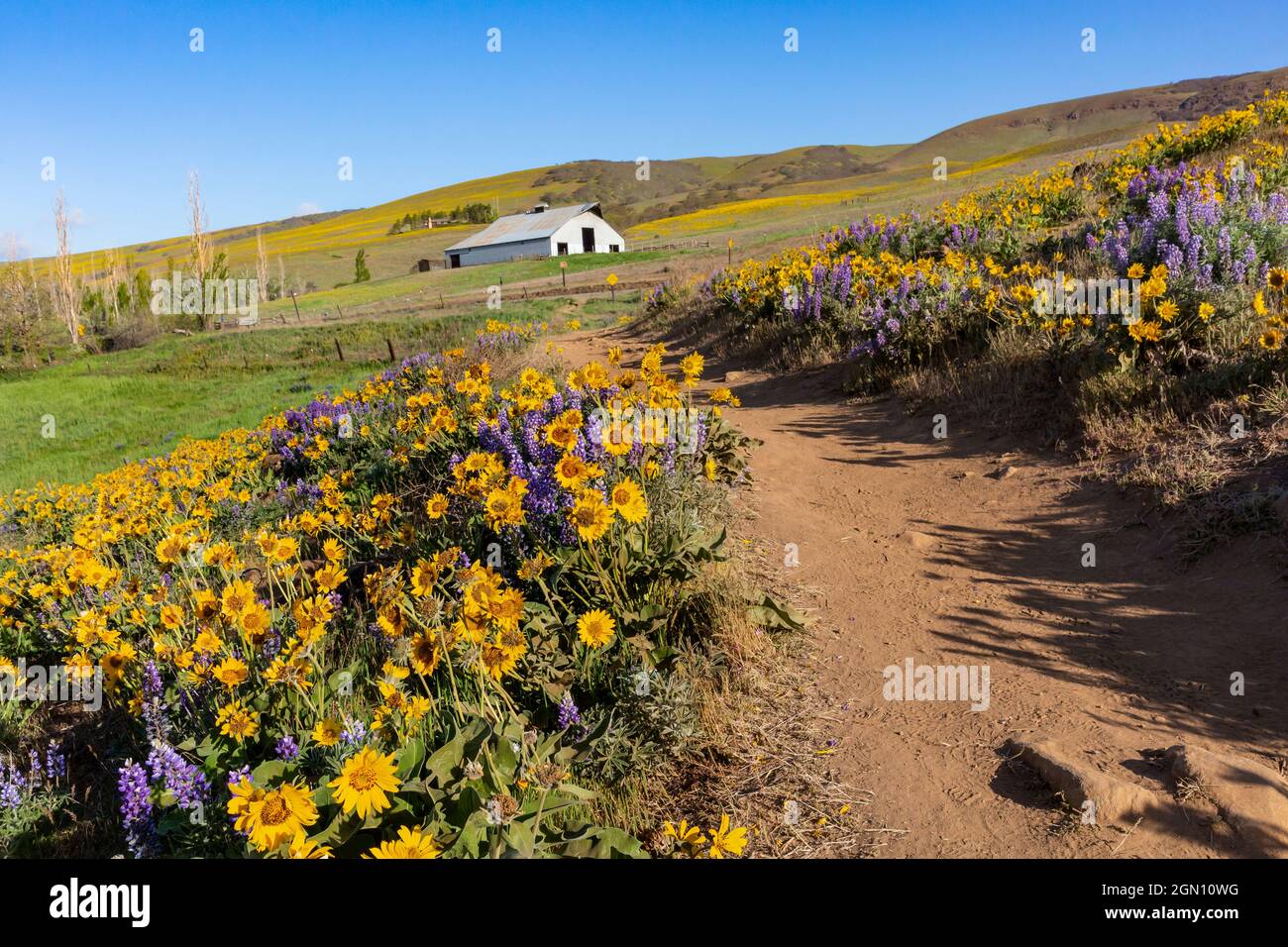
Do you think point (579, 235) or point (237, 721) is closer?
point (237, 721)

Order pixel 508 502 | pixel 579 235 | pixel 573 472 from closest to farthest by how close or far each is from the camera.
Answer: pixel 508 502, pixel 573 472, pixel 579 235

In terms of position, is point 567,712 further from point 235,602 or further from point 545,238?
point 545,238

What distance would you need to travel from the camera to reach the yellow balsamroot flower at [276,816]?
1831 mm

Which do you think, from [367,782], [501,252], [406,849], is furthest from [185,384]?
[501,252]

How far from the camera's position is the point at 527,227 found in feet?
207

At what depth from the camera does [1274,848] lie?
227 centimetres

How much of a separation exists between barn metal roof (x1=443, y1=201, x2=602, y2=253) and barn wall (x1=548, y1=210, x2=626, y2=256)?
1.63ft

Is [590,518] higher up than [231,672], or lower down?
higher up

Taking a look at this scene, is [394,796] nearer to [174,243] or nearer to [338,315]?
[338,315]

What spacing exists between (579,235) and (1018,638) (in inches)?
2356

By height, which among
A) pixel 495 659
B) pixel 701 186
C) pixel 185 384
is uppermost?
pixel 701 186

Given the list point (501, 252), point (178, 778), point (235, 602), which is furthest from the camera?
point (501, 252)
